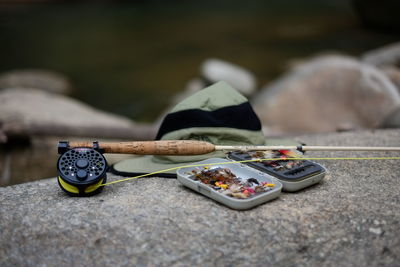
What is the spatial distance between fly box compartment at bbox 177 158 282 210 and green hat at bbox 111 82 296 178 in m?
0.21

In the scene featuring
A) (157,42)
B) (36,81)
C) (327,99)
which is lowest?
(36,81)

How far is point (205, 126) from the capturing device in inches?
106

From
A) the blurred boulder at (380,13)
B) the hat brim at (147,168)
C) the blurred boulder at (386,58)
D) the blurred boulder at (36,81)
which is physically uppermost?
the blurred boulder at (380,13)

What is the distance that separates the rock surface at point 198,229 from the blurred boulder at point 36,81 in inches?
301

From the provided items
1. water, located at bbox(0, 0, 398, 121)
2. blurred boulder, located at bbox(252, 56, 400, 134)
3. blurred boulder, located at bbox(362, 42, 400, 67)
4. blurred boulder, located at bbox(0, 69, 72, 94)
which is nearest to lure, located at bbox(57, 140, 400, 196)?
blurred boulder, located at bbox(252, 56, 400, 134)

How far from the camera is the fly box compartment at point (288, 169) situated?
2.26 m

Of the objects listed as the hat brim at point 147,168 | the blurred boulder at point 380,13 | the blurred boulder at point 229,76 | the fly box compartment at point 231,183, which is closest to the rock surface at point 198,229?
the fly box compartment at point 231,183

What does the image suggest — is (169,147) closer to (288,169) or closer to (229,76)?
(288,169)

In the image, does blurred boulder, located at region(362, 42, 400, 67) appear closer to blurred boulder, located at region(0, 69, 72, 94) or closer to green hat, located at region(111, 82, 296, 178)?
green hat, located at region(111, 82, 296, 178)

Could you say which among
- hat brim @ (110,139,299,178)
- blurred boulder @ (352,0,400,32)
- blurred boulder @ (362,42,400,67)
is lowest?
hat brim @ (110,139,299,178)

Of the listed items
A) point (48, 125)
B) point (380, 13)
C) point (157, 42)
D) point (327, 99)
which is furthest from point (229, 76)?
point (380, 13)

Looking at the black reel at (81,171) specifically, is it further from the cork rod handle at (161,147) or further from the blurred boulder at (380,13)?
the blurred boulder at (380,13)

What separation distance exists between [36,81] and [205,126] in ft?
25.8

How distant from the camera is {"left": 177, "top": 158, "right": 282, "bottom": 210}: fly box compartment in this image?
6.93ft
